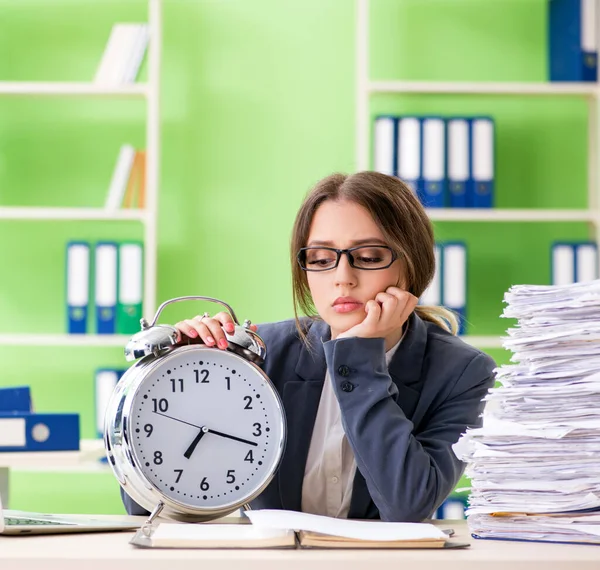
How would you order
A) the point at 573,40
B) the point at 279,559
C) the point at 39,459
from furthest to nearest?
the point at 573,40
the point at 39,459
the point at 279,559

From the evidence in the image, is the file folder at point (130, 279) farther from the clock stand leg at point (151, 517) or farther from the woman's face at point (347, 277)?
the clock stand leg at point (151, 517)

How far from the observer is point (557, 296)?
1.13m

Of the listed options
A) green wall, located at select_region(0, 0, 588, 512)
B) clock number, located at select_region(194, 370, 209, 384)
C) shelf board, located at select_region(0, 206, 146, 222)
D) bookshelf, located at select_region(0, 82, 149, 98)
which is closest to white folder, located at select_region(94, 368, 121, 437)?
green wall, located at select_region(0, 0, 588, 512)

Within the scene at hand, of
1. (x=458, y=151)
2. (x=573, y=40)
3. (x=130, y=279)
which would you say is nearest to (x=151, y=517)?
(x=130, y=279)

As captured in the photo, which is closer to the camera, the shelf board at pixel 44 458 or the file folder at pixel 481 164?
the shelf board at pixel 44 458

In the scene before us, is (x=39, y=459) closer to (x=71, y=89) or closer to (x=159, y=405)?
(x=159, y=405)

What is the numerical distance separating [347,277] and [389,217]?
0.15 metres

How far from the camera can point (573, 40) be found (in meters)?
3.43

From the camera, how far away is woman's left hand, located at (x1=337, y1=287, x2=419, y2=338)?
1.46 meters

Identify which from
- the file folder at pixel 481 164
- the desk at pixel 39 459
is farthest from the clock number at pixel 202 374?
the file folder at pixel 481 164

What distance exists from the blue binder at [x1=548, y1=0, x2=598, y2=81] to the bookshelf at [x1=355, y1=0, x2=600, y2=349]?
62mm

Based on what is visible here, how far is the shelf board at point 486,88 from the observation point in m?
3.42

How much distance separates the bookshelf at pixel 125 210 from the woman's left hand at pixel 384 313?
1.94 metres

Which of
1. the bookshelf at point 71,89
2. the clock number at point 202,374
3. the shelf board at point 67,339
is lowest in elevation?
the shelf board at point 67,339
